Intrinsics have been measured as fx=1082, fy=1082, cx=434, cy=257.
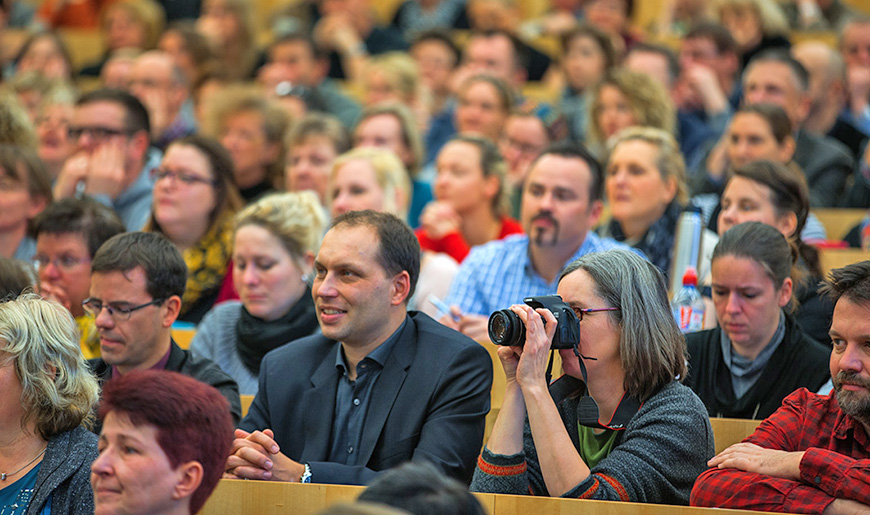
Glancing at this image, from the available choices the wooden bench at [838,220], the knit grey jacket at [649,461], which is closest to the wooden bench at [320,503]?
the knit grey jacket at [649,461]

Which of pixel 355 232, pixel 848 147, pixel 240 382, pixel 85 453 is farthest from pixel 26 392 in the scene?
pixel 848 147

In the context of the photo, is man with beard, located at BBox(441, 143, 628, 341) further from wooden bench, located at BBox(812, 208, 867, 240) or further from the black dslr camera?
the black dslr camera

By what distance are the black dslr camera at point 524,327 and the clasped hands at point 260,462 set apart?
0.58 metres

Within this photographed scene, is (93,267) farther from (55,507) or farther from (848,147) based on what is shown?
(848,147)

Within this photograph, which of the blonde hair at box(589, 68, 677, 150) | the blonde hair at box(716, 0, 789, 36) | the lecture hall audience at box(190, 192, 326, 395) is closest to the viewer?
the lecture hall audience at box(190, 192, 326, 395)

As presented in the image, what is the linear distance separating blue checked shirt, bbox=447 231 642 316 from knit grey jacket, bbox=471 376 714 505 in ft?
4.68

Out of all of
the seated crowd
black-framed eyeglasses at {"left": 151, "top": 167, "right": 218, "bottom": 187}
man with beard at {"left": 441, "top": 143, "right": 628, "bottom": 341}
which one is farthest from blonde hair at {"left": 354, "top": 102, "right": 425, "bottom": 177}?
man with beard at {"left": 441, "top": 143, "right": 628, "bottom": 341}

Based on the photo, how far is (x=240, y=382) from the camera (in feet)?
11.6

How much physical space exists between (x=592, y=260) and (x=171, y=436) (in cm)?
109

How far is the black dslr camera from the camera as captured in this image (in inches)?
96.0

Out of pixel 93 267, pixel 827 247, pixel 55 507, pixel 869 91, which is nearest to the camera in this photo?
pixel 55 507

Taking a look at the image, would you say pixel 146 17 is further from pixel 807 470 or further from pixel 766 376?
pixel 807 470

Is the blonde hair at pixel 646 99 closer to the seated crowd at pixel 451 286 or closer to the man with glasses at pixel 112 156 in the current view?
the seated crowd at pixel 451 286

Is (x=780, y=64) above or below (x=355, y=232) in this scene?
above
